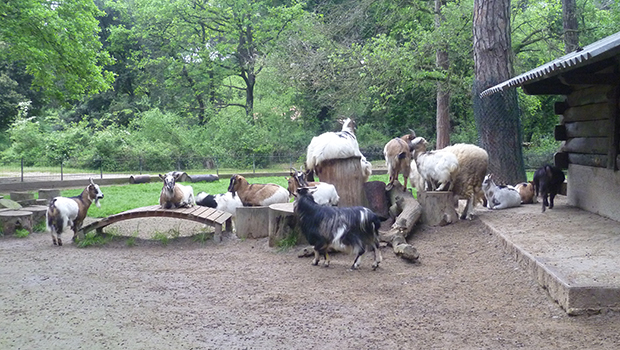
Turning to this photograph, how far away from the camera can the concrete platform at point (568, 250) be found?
4.20 m

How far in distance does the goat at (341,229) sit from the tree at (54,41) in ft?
39.0

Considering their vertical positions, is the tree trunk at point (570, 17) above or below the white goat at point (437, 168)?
above

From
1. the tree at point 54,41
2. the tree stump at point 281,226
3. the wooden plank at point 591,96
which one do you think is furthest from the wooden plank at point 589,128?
the tree at point 54,41

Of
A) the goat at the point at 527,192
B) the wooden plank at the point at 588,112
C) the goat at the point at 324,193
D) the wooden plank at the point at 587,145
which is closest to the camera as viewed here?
the wooden plank at the point at 588,112

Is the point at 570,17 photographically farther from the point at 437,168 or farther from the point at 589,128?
the point at 437,168

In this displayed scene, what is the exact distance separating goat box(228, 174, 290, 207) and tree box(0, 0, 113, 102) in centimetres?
907

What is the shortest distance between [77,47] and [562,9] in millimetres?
14783

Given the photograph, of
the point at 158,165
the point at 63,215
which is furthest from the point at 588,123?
the point at 158,165

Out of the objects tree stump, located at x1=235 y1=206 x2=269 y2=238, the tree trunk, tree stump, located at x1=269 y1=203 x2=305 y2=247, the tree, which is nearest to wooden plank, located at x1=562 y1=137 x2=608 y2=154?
tree stump, located at x1=269 y1=203 x2=305 y2=247

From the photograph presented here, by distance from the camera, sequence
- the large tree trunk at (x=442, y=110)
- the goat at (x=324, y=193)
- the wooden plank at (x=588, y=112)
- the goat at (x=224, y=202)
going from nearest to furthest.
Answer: the wooden plank at (x=588, y=112) < the goat at (x=324, y=193) < the goat at (x=224, y=202) < the large tree trunk at (x=442, y=110)

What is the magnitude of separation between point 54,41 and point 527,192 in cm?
1366

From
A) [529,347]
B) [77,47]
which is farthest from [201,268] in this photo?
[77,47]

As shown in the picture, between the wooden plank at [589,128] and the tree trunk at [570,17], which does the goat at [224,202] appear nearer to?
the wooden plank at [589,128]

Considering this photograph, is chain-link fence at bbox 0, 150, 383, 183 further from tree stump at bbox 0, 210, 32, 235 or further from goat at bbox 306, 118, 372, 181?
goat at bbox 306, 118, 372, 181
